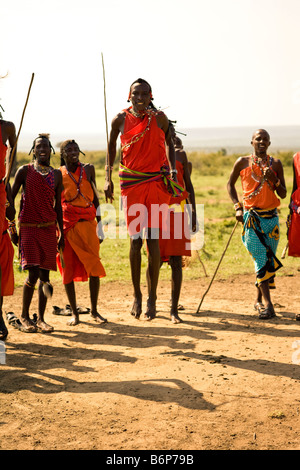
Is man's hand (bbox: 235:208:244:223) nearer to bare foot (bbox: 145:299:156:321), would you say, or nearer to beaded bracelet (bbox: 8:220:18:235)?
bare foot (bbox: 145:299:156:321)

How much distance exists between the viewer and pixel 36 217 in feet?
23.2

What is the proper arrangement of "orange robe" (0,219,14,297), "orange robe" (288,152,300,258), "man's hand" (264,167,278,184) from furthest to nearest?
"orange robe" (288,152,300,258), "man's hand" (264,167,278,184), "orange robe" (0,219,14,297)

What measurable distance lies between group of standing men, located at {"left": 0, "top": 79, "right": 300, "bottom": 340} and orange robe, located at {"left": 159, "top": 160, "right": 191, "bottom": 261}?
0.4 inches

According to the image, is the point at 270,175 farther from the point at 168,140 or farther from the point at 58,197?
the point at 58,197

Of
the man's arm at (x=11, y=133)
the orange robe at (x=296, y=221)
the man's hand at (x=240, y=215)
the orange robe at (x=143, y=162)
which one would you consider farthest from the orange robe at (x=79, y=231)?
the orange robe at (x=296, y=221)

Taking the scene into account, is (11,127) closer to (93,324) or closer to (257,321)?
(93,324)

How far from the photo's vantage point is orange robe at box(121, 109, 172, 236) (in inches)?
282

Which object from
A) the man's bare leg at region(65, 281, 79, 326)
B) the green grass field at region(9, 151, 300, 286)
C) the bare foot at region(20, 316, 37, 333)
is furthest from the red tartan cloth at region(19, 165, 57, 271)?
the green grass field at region(9, 151, 300, 286)

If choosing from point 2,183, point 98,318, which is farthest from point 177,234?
point 2,183

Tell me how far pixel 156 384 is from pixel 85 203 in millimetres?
2825

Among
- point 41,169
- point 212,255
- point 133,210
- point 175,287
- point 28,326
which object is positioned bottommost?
point 212,255

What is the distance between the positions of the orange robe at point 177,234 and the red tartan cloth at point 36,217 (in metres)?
1.35

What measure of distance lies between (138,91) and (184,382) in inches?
123
